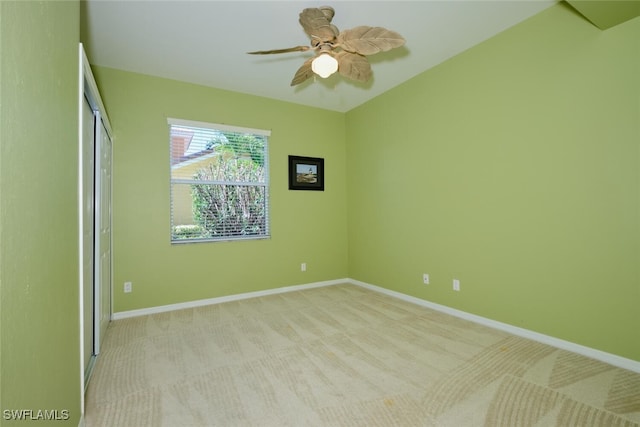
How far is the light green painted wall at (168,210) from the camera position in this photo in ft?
10.7

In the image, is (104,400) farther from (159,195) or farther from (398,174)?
(398,174)

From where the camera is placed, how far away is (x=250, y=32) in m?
2.62

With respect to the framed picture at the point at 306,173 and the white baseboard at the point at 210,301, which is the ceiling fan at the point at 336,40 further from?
the white baseboard at the point at 210,301

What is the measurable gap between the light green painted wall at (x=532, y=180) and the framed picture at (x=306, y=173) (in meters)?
1.25

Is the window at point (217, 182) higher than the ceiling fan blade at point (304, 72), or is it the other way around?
the ceiling fan blade at point (304, 72)

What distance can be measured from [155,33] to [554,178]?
3774mm

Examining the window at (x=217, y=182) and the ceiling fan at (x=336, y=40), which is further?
the window at (x=217, y=182)

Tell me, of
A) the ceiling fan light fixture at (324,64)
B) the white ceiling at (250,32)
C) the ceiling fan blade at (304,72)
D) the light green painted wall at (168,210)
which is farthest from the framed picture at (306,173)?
the ceiling fan light fixture at (324,64)

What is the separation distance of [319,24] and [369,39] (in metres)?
0.34

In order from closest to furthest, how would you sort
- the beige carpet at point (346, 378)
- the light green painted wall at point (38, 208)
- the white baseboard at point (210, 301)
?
the light green painted wall at point (38, 208) < the beige carpet at point (346, 378) < the white baseboard at point (210, 301)

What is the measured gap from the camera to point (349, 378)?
77.2 inches

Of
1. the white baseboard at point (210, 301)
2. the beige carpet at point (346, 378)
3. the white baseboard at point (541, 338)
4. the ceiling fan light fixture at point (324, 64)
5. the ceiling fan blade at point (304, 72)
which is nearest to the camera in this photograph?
the beige carpet at point (346, 378)

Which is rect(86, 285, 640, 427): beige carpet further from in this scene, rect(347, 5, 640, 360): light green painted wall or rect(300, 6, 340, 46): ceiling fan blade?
rect(300, 6, 340, 46): ceiling fan blade

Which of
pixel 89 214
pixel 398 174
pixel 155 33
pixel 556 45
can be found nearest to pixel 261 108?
pixel 155 33
